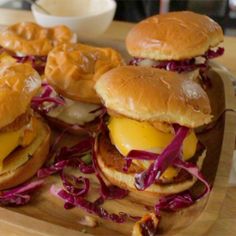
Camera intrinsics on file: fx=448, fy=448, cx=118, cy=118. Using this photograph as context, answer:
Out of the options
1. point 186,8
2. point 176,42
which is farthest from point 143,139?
point 186,8

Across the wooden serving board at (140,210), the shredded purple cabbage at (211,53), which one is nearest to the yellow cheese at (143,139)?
the wooden serving board at (140,210)

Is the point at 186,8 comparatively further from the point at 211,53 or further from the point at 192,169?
the point at 192,169

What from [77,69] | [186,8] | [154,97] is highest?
[154,97]

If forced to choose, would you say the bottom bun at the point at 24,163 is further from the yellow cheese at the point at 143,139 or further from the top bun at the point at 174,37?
the top bun at the point at 174,37

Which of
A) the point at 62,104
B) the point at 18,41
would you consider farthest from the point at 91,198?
the point at 18,41

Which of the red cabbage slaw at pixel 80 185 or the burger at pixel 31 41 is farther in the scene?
the burger at pixel 31 41

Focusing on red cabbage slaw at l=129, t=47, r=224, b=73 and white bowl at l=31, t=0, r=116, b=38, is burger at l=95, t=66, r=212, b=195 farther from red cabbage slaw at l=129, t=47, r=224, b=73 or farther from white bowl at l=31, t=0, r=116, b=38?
white bowl at l=31, t=0, r=116, b=38

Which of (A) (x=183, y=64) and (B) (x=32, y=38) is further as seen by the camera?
(B) (x=32, y=38)
